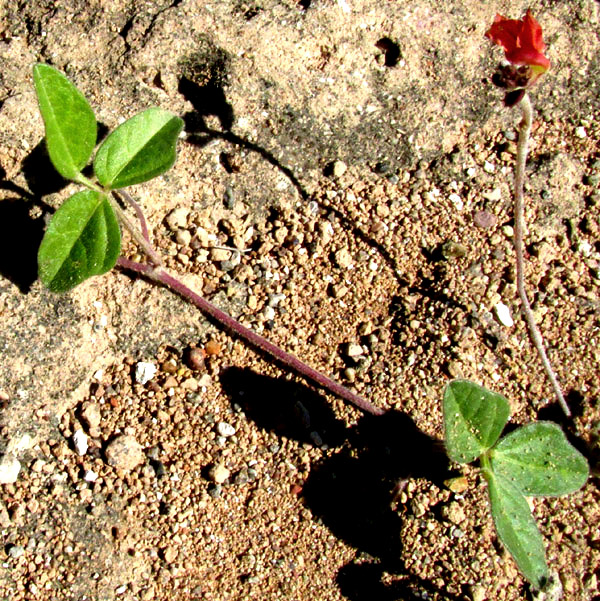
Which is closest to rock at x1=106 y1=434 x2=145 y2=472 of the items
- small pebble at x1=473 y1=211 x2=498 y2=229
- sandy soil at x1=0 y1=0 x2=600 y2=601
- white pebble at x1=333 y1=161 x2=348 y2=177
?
sandy soil at x1=0 y1=0 x2=600 y2=601

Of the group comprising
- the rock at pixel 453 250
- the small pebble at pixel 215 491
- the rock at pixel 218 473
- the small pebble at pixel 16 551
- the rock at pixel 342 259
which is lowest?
the small pebble at pixel 16 551

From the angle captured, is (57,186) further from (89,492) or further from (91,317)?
(89,492)

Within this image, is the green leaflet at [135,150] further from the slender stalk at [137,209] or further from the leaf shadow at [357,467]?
the leaf shadow at [357,467]

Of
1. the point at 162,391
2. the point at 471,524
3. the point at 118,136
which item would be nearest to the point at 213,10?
the point at 118,136

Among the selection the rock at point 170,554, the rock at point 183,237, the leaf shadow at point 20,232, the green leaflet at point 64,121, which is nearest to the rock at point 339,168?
the rock at point 183,237

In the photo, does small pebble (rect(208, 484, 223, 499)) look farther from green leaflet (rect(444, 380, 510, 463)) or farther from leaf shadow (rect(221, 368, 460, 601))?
green leaflet (rect(444, 380, 510, 463))

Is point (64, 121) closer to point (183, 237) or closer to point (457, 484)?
point (183, 237)
